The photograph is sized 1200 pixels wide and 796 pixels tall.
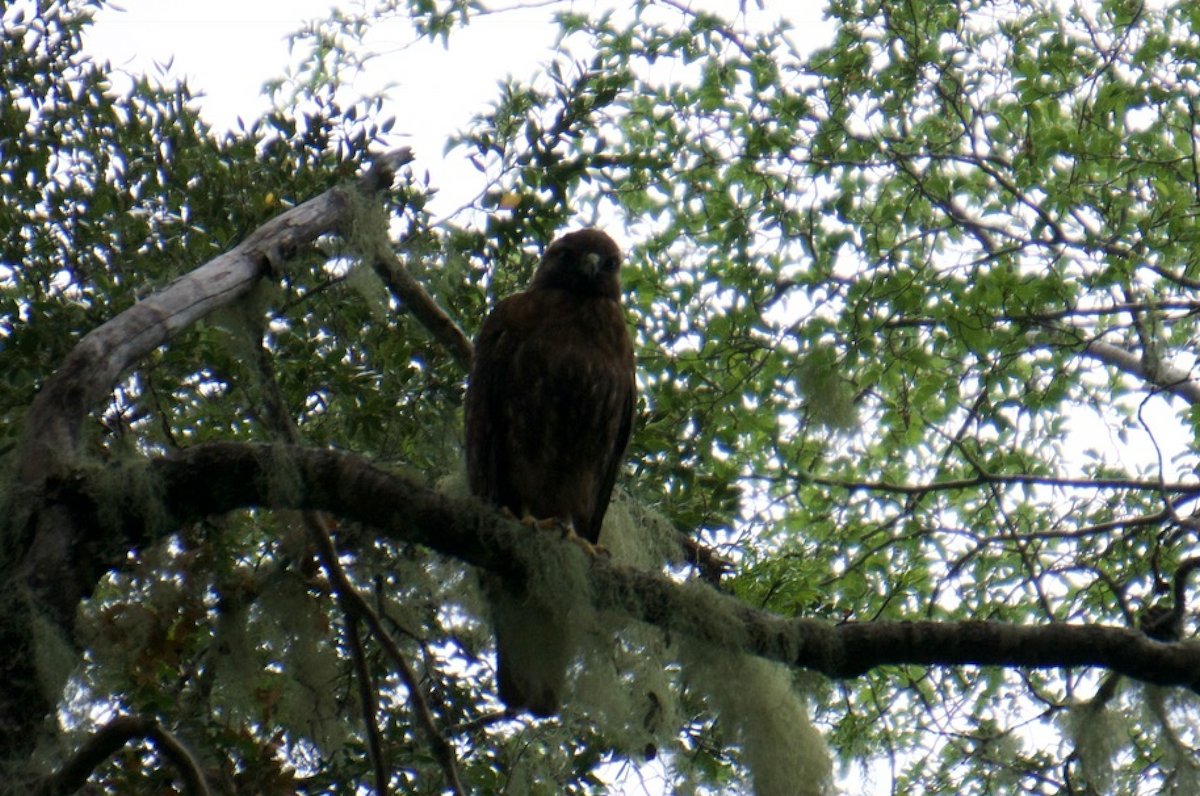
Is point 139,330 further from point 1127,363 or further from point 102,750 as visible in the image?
point 1127,363

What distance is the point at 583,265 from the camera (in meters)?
4.83

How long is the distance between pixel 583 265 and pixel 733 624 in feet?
7.40

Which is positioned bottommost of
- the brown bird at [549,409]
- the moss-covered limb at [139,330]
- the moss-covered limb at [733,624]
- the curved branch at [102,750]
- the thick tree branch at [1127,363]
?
the curved branch at [102,750]

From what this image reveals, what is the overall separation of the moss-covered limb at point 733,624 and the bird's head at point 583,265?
1987 mm

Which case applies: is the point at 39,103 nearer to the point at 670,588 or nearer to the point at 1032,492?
the point at 670,588

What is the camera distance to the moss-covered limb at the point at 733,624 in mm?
2779

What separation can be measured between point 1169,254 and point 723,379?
8.37 feet

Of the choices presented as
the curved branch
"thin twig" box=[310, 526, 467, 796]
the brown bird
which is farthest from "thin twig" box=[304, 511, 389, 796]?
the brown bird

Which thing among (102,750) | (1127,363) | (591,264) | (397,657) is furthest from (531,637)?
(1127,363)

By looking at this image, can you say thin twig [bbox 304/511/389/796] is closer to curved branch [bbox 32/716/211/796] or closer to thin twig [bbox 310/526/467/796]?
thin twig [bbox 310/526/467/796]

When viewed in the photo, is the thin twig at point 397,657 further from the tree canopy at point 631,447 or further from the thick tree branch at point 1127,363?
the thick tree branch at point 1127,363

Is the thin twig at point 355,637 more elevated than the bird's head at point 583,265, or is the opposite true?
the bird's head at point 583,265

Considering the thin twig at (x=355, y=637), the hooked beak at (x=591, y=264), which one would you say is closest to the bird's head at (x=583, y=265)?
the hooked beak at (x=591, y=264)

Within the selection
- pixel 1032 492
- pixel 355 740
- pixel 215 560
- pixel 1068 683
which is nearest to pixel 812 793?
pixel 1068 683
